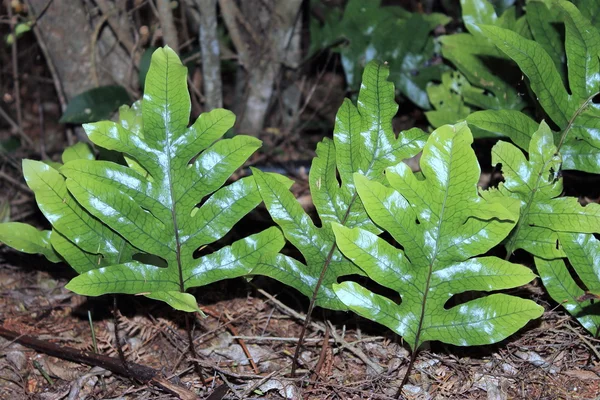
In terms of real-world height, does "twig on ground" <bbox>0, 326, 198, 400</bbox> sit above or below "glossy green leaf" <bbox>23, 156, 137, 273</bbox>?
below

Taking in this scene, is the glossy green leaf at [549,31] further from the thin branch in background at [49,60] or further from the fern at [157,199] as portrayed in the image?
the thin branch in background at [49,60]

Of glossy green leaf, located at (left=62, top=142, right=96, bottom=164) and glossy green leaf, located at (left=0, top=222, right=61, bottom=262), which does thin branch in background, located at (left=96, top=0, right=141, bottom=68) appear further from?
glossy green leaf, located at (left=0, top=222, right=61, bottom=262)

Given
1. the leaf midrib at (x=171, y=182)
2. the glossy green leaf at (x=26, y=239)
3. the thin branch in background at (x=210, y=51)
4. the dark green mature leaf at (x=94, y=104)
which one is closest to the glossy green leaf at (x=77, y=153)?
the glossy green leaf at (x=26, y=239)

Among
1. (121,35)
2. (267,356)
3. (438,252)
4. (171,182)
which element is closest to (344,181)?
(438,252)

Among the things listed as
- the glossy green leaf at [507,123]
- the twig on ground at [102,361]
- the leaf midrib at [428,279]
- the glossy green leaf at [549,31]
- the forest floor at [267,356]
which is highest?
the glossy green leaf at [549,31]

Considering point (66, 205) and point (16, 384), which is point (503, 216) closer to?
point (66, 205)

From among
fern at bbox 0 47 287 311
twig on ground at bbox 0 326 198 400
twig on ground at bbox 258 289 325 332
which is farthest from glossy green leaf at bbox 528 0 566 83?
twig on ground at bbox 0 326 198 400

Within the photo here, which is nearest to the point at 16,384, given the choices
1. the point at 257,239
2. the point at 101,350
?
the point at 101,350
